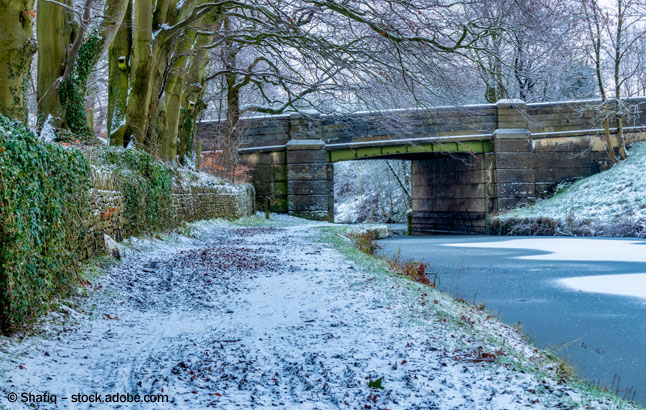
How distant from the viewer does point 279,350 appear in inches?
160

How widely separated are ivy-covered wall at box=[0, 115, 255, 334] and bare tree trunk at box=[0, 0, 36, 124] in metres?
1.26

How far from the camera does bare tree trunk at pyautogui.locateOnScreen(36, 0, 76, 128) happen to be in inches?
358

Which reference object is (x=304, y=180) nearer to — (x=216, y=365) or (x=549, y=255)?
(x=549, y=255)

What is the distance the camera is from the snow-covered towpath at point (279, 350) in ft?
10.8

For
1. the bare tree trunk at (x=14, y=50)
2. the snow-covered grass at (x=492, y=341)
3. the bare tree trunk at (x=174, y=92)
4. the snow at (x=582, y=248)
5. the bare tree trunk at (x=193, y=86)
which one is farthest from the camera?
the bare tree trunk at (x=193, y=86)

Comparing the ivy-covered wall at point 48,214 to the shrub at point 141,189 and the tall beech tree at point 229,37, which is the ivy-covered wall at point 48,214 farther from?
the tall beech tree at point 229,37

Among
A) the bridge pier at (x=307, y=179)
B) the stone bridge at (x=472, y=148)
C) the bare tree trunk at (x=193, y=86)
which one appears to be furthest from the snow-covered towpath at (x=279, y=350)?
the bridge pier at (x=307, y=179)

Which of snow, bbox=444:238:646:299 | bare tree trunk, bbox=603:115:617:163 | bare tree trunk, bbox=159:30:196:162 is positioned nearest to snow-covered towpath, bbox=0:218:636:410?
snow, bbox=444:238:646:299

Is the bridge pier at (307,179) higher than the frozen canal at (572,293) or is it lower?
higher

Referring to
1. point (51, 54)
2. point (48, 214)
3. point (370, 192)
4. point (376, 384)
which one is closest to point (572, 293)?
point (376, 384)

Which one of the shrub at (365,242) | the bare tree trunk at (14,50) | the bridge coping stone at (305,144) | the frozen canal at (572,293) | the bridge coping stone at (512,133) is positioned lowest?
the frozen canal at (572,293)

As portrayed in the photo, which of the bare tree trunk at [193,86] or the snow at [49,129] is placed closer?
the snow at [49,129]

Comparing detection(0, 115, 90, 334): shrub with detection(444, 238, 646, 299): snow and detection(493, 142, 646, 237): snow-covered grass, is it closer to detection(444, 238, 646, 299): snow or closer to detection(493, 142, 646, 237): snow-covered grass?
detection(444, 238, 646, 299): snow

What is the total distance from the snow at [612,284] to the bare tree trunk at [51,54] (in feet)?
27.1
